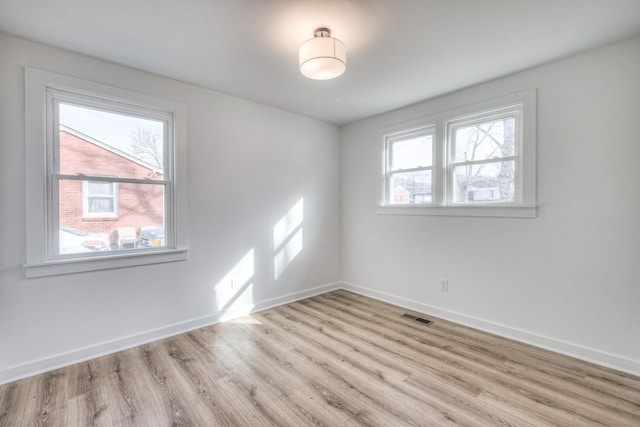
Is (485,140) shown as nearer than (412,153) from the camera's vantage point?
Yes

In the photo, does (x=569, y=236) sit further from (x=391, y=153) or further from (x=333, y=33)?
(x=333, y=33)

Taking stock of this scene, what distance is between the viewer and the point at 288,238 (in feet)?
12.7

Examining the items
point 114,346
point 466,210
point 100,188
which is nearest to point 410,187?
point 466,210

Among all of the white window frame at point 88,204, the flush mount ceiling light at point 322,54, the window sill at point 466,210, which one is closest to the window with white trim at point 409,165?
the window sill at point 466,210

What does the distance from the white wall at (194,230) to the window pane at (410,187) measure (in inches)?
38.1

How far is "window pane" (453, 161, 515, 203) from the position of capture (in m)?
2.86

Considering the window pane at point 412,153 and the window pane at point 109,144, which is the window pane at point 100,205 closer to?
the window pane at point 109,144

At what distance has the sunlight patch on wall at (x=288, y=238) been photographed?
12.3 ft

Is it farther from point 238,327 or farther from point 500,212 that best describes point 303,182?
point 500,212

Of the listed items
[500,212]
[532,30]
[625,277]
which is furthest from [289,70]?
[625,277]

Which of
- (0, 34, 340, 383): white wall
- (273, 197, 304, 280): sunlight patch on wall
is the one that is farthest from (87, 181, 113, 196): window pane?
(273, 197, 304, 280): sunlight patch on wall

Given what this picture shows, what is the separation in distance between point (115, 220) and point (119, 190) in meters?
0.27

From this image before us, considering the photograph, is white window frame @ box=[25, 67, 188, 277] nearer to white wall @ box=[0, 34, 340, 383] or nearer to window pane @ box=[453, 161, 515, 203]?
white wall @ box=[0, 34, 340, 383]

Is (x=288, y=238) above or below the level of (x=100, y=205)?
below
